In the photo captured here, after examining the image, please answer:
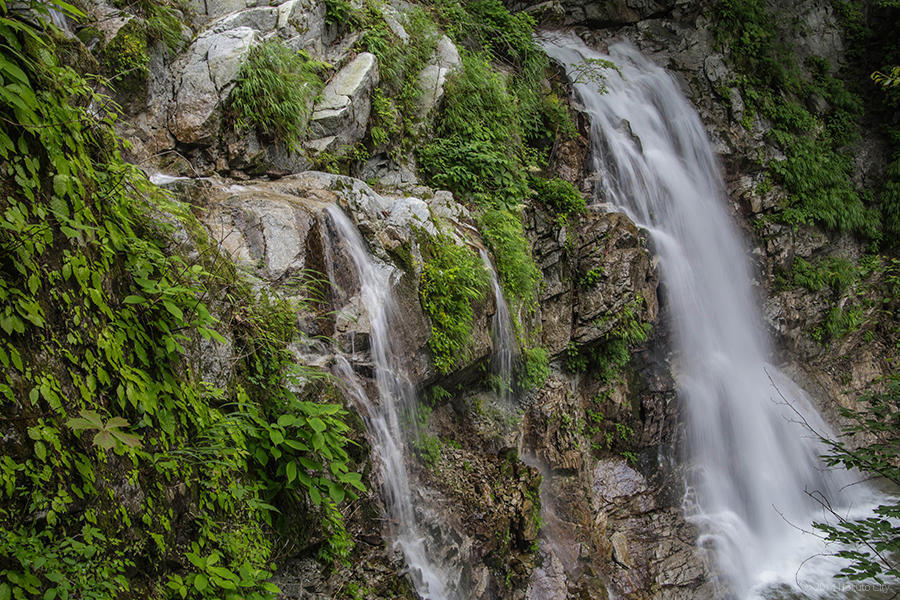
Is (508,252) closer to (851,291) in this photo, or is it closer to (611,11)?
(851,291)

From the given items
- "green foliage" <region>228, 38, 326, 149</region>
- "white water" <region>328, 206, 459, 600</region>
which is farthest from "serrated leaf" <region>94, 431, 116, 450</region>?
"green foliage" <region>228, 38, 326, 149</region>

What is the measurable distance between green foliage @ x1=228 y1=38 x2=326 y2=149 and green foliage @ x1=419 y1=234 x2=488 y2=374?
7.29ft

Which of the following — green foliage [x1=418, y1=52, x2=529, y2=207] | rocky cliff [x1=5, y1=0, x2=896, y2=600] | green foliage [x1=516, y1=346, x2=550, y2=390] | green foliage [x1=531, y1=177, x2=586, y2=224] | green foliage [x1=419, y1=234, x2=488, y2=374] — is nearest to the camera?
rocky cliff [x1=5, y1=0, x2=896, y2=600]

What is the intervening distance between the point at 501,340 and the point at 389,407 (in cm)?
229

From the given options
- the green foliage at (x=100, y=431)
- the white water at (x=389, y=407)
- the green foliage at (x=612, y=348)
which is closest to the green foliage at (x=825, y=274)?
the green foliage at (x=612, y=348)

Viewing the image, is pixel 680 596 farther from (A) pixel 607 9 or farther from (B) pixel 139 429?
(A) pixel 607 9

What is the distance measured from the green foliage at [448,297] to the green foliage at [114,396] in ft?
7.44

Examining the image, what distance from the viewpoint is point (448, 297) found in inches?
Result: 221

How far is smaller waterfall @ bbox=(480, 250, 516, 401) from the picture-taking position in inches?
258

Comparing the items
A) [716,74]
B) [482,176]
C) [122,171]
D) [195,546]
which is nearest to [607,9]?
[716,74]

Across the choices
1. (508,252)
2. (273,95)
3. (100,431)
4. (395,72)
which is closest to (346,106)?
(273,95)

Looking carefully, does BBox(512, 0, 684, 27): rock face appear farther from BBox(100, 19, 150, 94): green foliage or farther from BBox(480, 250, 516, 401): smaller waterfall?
BBox(100, 19, 150, 94): green foliage

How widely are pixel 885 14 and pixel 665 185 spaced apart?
11.0 m

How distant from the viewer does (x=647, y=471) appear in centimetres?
866
